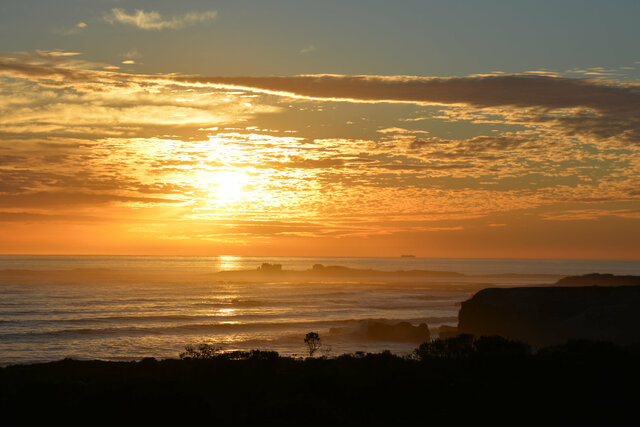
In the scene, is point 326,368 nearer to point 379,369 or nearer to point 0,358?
point 379,369

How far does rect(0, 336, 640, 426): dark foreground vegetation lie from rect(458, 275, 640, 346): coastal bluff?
1632cm

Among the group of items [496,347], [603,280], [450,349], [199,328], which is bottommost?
[199,328]

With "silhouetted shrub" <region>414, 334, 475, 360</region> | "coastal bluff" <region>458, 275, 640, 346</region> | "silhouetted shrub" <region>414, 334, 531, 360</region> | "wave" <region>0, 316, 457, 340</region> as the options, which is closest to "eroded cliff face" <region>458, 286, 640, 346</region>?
"coastal bluff" <region>458, 275, 640, 346</region>

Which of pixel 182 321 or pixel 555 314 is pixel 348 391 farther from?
pixel 182 321

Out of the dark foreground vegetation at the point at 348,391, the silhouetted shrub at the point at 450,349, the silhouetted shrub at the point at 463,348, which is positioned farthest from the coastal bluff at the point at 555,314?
the silhouetted shrub at the point at 450,349

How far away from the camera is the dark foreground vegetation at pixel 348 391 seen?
747 inches

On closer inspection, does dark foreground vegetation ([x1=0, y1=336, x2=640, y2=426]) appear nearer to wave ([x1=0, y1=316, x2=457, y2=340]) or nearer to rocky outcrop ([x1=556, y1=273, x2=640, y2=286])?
wave ([x1=0, y1=316, x2=457, y2=340])

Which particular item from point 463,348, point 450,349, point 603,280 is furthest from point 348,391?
point 603,280

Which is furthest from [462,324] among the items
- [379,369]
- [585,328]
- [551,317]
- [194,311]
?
[194,311]

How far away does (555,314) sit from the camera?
5247cm

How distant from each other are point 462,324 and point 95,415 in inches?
1878

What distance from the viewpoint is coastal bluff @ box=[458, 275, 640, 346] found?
153 ft

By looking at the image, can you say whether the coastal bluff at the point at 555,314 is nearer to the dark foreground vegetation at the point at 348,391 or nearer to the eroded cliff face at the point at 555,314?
the eroded cliff face at the point at 555,314

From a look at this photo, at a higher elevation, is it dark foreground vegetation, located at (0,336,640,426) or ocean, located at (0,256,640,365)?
dark foreground vegetation, located at (0,336,640,426)
